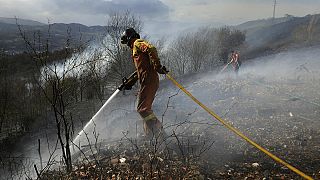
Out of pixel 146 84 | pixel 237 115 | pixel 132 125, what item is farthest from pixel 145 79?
pixel 237 115

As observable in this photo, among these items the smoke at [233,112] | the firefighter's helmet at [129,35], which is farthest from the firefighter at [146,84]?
the smoke at [233,112]

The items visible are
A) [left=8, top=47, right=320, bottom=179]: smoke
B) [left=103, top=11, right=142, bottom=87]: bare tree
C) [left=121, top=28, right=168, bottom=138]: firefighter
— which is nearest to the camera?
[left=121, top=28, right=168, bottom=138]: firefighter

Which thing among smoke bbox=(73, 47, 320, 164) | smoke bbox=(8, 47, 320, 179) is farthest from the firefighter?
smoke bbox=(73, 47, 320, 164)

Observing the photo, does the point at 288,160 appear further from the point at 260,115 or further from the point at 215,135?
the point at 260,115

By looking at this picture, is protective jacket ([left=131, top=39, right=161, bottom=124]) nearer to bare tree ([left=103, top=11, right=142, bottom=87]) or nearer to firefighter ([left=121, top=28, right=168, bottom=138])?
firefighter ([left=121, top=28, right=168, bottom=138])

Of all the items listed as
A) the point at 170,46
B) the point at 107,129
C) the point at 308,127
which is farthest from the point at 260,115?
the point at 170,46

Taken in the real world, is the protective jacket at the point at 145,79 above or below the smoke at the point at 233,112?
above

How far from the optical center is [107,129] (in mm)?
7090

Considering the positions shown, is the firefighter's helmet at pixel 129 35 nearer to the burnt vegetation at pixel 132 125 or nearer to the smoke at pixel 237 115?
the burnt vegetation at pixel 132 125

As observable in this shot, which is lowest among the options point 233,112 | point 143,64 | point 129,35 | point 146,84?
point 233,112

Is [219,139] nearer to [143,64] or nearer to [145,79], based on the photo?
[145,79]

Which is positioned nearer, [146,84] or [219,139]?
[146,84]

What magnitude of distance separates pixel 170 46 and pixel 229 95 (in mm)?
23608

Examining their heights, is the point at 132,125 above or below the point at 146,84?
below
